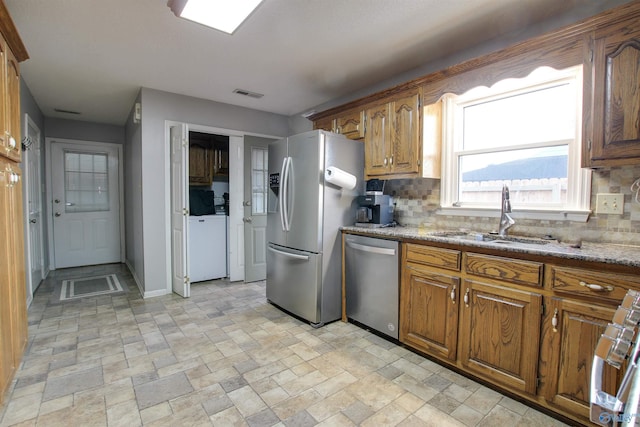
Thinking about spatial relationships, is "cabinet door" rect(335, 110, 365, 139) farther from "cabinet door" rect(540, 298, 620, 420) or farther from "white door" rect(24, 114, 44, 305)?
"white door" rect(24, 114, 44, 305)

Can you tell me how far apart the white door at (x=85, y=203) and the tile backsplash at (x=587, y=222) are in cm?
527

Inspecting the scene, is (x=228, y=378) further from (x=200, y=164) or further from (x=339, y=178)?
(x=200, y=164)

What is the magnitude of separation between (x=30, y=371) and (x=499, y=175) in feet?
11.9

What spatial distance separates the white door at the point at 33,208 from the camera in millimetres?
3494

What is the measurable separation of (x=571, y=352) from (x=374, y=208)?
1.75m

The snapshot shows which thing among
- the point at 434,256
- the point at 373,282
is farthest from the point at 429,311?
the point at 373,282

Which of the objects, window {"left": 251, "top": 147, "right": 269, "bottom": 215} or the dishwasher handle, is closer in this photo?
the dishwasher handle

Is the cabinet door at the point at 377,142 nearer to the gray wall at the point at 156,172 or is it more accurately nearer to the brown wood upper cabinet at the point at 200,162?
the gray wall at the point at 156,172

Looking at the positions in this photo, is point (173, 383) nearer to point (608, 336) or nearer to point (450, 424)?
point (450, 424)

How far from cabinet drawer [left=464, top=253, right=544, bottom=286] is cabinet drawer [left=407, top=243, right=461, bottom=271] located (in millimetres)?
77

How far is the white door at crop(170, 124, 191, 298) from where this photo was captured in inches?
143

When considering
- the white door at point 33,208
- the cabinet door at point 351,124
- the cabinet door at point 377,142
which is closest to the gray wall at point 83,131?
the white door at point 33,208

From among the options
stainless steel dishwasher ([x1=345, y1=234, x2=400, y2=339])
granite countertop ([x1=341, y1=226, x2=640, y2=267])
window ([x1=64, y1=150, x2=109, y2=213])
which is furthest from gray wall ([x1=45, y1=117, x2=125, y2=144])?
granite countertop ([x1=341, y1=226, x2=640, y2=267])

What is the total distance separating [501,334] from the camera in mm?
1855
